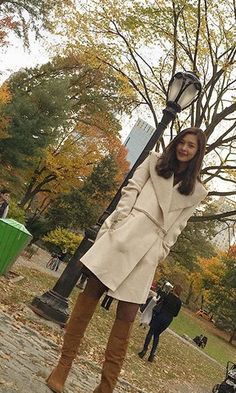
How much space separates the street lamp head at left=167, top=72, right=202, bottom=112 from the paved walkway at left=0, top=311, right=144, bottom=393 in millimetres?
3631

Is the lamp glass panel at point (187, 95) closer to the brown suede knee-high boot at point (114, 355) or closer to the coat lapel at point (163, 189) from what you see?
the coat lapel at point (163, 189)

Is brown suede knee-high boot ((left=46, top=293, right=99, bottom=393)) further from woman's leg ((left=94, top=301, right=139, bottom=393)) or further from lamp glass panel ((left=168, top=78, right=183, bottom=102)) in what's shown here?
lamp glass panel ((left=168, top=78, right=183, bottom=102))

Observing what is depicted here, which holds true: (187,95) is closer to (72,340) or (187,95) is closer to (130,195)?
(130,195)

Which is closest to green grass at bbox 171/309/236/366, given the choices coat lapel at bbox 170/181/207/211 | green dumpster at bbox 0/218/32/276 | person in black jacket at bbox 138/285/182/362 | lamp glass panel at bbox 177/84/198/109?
person in black jacket at bbox 138/285/182/362

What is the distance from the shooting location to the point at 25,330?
4500 millimetres

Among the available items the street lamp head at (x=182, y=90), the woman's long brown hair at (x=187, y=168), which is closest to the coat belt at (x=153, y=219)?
the woman's long brown hair at (x=187, y=168)

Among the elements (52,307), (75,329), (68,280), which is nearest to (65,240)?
(68,280)

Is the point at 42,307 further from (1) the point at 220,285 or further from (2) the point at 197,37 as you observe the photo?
(1) the point at 220,285

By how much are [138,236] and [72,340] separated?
80cm

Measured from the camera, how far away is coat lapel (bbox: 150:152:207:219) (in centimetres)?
292

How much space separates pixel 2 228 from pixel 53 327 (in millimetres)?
2586

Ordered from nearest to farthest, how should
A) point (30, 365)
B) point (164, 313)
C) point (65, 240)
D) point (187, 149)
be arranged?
point (187, 149), point (30, 365), point (164, 313), point (65, 240)

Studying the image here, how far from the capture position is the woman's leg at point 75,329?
2967 millimetres

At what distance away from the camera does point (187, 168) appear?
306cm
